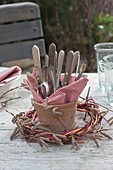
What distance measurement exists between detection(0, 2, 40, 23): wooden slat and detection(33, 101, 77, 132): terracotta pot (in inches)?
53.8

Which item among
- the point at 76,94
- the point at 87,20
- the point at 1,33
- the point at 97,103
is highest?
the point at 76,94

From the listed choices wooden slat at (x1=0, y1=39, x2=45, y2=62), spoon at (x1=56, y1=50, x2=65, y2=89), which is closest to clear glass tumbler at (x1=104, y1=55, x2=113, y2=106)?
spoon at (x1=56, y1=50, x2=65, y2=89)

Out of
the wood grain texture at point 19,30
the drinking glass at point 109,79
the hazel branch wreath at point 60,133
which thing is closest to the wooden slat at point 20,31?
the wood grain texture at point 19,30

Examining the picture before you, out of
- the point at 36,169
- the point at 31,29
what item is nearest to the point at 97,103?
the point at 36,169

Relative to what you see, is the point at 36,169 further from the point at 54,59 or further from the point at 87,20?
the point at 87,20

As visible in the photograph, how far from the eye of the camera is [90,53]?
2.99m

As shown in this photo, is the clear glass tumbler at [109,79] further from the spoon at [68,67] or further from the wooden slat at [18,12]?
the wooden slat at [18,12]

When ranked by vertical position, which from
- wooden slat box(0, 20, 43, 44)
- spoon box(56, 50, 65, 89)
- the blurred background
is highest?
spoon box(56, 50, 65, 89)

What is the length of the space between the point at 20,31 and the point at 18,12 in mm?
119

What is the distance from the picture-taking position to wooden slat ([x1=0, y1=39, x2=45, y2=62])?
212cm

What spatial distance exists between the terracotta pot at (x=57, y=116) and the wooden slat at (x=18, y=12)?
1.37m

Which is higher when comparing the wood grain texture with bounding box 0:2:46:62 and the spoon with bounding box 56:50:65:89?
the spoon with bounding box 56:50:65:89

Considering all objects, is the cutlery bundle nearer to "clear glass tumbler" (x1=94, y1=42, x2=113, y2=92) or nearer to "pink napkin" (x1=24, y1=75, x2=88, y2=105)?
"pink napkin" (x1=24, y1=75, x2=88, y2=105)

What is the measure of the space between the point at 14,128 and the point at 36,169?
0.71 ft
